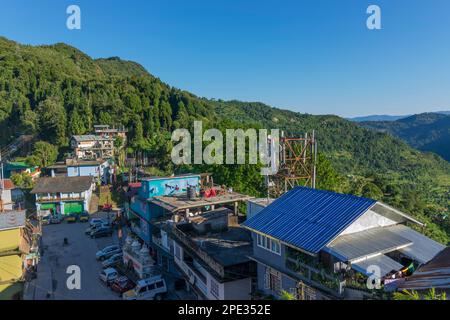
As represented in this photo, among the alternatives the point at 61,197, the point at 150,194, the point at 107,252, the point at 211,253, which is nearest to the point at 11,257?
the point at 107,252

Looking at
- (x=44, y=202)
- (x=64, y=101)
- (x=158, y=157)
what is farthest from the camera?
(x=64, y=101)

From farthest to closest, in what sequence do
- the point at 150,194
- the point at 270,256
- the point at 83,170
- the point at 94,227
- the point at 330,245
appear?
the point at 83,170 < the point at 94,227 < the point at 150,194 < the point at 270,256 < the point at 330,245

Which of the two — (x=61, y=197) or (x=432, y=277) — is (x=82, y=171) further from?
(x=432, y=277)

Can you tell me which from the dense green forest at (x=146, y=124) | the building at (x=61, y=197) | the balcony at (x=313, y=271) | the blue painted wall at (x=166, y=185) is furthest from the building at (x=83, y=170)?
the balcony at (x=313, y=271)

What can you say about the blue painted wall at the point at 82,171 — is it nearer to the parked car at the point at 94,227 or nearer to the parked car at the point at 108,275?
the parked car at the point at 94,227

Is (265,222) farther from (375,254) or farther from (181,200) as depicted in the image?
(181,200)
